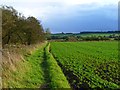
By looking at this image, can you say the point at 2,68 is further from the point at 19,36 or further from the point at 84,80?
the point at 19,36

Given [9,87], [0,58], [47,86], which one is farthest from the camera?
[0,58]

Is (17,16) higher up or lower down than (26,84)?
higher up

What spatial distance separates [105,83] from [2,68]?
5556mm

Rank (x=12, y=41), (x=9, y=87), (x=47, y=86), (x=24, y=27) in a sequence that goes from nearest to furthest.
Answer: (x=9, y=87), (x=47, y=86), (x=12, y=41), (x=24, y=27)

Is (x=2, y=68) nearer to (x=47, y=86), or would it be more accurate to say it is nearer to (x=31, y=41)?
(x=47, y=86)

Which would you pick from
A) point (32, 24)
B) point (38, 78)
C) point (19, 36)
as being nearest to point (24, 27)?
point (19, 36)

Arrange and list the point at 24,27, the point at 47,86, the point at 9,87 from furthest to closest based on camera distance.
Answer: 1. the point at 24,27
2. the point at 47,86
3. the point at 9,87

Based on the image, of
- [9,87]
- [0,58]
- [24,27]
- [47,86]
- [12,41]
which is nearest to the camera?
[9,87]

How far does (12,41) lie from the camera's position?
2210 inches

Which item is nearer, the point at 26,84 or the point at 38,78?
the point at 26,84

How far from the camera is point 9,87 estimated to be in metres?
16.1

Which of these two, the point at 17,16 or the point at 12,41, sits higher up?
the point at 17,16

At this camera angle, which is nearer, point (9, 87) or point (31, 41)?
point (9, 87)

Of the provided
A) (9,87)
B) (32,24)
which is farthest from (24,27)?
(9,87)
